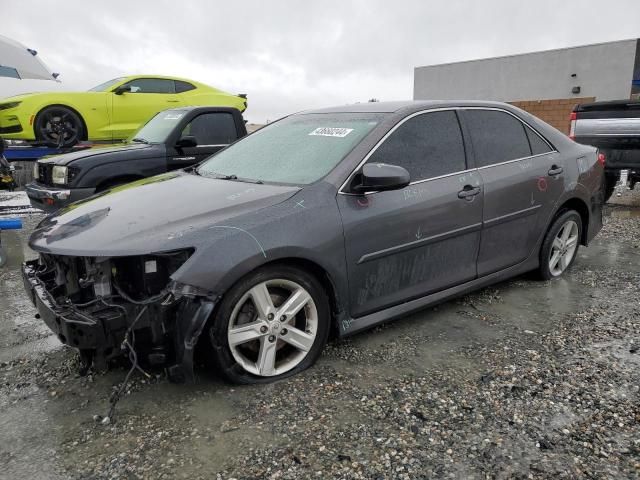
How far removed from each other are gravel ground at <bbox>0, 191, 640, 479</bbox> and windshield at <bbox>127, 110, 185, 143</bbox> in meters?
3.70

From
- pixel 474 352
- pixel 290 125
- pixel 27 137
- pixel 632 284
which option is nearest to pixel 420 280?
pixel 474 352

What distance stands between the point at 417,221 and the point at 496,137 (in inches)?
47.0

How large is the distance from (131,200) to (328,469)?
1905mm

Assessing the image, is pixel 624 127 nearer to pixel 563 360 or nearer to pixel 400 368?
pixel 563 360

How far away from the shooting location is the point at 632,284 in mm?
4406

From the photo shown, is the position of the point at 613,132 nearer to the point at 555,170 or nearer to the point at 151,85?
the point at 555,170

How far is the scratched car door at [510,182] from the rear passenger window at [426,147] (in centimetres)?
18

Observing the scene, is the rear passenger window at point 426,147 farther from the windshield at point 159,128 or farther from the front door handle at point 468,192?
the windshield at point 159,128

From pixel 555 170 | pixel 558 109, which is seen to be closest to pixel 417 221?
pixel 555 170

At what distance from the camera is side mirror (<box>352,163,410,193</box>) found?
2922mm

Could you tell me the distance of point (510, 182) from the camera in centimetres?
382

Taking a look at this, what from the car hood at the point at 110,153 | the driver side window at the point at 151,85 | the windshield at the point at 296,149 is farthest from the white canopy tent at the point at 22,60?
the windshield at the point at 296,149

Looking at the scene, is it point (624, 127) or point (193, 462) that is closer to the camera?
point (193, 462)

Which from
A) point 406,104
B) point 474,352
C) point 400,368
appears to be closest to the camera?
point 400,368
